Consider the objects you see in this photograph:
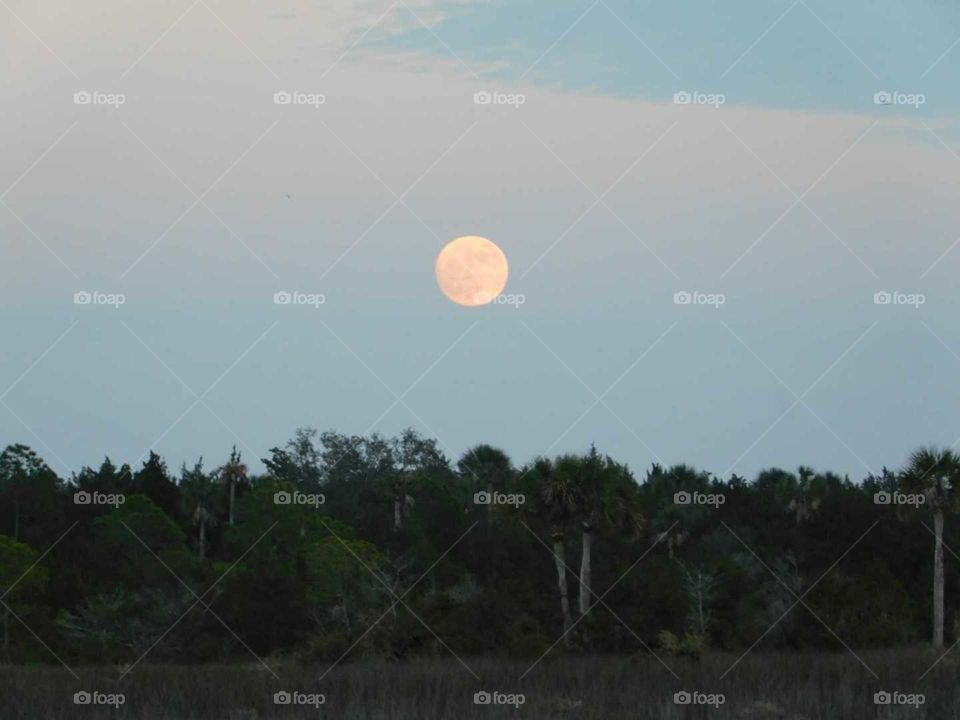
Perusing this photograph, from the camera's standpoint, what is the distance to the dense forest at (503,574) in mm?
53656

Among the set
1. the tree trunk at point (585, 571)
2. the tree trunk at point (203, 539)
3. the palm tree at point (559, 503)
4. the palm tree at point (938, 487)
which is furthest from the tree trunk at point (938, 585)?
the tree trunk at point (203, 539)

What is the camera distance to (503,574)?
2446 inches

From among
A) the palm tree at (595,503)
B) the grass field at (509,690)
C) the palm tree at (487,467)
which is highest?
the palm tree at (487,467)

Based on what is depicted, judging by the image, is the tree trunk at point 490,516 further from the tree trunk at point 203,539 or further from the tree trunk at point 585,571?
the tree trunk at point 203,539

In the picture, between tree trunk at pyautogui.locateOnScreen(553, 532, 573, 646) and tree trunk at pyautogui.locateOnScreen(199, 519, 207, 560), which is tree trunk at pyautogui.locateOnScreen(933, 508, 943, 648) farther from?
tree trunk at pyautogui.locateOnScreen(199, 519, 207, 560)

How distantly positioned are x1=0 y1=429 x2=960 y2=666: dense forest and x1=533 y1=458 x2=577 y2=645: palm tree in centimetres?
9

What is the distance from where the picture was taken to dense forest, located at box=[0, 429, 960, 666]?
5366 cm

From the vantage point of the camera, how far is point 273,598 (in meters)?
55.9

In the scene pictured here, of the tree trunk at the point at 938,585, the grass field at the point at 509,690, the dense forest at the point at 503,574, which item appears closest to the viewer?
the grass field at the point at 509,690

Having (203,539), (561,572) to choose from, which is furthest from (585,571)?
(203,539)

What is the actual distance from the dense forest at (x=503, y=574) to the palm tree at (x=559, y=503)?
91mm

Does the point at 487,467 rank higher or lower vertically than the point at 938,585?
higher

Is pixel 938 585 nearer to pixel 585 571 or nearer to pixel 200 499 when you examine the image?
pixel 585 571

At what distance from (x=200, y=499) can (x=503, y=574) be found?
29304mm
